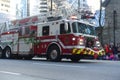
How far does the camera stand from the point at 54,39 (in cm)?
2128

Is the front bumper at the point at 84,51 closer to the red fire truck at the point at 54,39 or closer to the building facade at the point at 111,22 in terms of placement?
the red fire truck at the point at 54,39

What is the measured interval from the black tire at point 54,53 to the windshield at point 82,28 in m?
1.73

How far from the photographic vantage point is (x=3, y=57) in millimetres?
26344

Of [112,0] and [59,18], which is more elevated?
[112,0]

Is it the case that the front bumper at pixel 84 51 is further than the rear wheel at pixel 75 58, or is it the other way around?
the rear wheel at pixel 75 58

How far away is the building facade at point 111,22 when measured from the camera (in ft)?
140

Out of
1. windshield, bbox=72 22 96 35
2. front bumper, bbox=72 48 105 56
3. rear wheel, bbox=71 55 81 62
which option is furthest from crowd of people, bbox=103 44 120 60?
front bumper, bbox=72 48 105 56

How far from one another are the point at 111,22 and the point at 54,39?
23.2 meters

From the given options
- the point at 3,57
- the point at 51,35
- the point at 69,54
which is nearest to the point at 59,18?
the point at 51,35

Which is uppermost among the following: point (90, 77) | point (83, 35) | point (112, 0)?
point (112, 0)

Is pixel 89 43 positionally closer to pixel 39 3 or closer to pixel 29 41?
pixel 29 41

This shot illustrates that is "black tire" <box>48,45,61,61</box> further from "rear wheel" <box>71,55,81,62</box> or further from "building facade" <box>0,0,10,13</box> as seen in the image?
"building facade" <box>0,0,10,13</box>

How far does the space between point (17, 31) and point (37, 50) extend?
9.10 feet

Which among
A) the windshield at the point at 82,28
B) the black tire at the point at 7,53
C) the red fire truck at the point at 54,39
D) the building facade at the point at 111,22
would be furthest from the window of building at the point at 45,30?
the building facade at the point at 111,22
